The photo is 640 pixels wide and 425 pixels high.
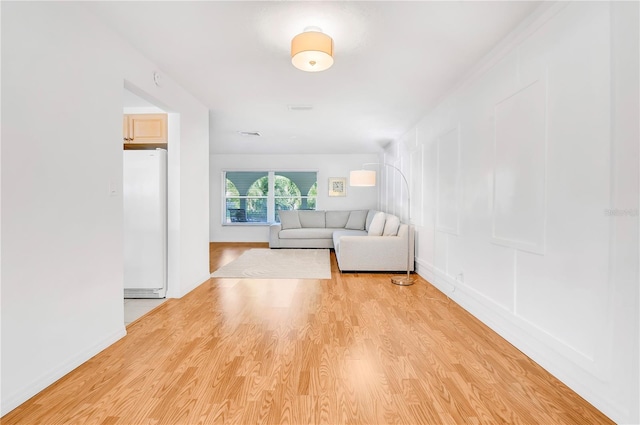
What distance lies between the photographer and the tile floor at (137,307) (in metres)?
2.94

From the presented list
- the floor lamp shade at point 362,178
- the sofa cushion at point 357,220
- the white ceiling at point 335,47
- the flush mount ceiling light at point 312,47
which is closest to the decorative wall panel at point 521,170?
the white ceiling at point 335,47

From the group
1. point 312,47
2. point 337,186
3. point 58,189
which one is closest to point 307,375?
point 58,189

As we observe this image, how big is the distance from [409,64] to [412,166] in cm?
241

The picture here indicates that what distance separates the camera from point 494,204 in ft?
8.75

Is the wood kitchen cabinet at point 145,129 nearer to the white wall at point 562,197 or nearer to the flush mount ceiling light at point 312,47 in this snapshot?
the flush mount ceiling light at point 312,47

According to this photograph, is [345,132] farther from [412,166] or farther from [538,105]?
[538,105]

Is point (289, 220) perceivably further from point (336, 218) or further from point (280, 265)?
point (280, 265)

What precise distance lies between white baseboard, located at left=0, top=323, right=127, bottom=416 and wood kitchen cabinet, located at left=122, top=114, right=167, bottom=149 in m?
2.11

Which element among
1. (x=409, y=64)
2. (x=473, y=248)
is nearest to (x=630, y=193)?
(x=473, y=248)

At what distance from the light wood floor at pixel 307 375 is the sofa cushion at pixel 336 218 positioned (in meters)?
4.91

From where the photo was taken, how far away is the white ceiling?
213 cm

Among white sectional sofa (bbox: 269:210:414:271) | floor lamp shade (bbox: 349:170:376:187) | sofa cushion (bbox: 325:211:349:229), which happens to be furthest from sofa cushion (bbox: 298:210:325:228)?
floor lamp shade (bbox: 349:170:376:187)

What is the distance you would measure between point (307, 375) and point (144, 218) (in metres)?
2.56

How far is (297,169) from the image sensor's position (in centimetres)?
852
